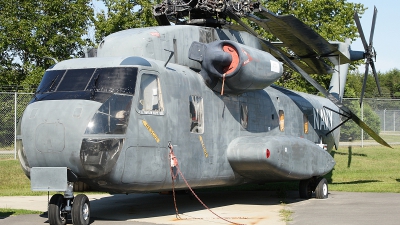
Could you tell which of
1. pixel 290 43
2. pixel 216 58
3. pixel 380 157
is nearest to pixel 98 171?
pixel 216 58

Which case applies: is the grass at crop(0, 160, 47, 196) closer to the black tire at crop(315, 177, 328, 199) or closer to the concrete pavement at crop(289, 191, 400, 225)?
the black tire at crop(315, 177, 328, 199)

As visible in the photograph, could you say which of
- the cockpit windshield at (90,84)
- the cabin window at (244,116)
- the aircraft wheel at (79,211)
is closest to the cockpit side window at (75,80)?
the cockpit windshield at (90,84)

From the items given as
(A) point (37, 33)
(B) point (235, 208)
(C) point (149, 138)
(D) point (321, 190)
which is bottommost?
(B) point (235, 208)

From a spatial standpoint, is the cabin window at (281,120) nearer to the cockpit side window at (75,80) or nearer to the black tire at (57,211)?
the cockpit side window at (75,80)

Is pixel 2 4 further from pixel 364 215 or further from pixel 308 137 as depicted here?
pixel 364 215

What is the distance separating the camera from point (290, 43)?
638 inches

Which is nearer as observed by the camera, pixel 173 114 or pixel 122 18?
pixel 173 114

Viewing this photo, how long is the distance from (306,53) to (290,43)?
1030 mm

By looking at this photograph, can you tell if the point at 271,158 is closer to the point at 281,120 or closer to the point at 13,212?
the point at 281,120

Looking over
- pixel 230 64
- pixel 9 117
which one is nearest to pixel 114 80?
pixel 230 64

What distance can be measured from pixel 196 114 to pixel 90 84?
252 centimetres

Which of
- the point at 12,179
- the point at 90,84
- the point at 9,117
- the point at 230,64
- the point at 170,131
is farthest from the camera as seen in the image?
the point at 9,117

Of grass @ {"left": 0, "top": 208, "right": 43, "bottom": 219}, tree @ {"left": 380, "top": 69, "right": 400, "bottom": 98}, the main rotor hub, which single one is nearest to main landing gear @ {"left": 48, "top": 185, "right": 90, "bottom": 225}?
grass @ {"left": 0, "top": 208, "right": 43, "bottom": 219}

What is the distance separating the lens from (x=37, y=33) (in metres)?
31.6
